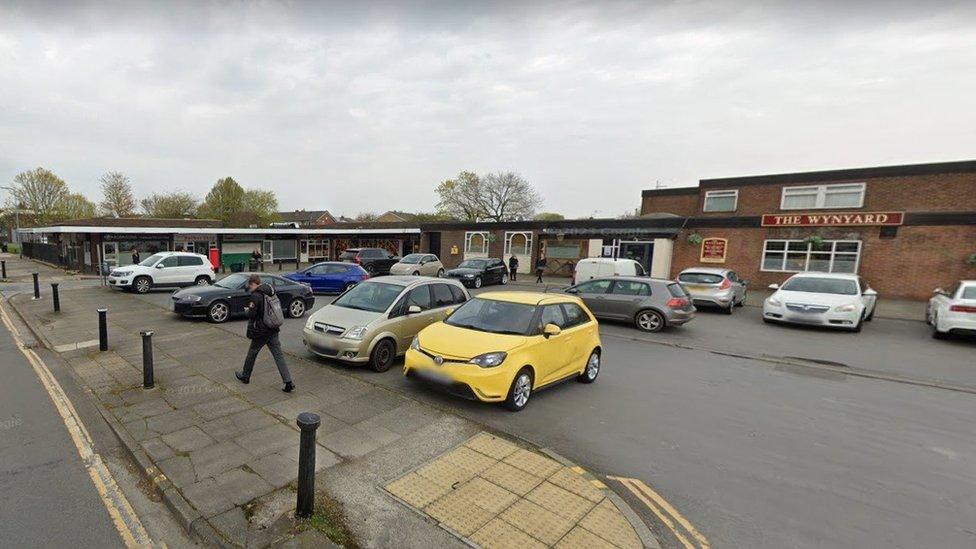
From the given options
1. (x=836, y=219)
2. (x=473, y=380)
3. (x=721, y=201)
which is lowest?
(x=473, y=380)

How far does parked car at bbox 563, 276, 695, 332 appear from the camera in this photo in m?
10.6

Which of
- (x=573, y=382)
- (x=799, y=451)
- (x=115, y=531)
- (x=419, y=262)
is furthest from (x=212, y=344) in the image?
(x=419, y=262)

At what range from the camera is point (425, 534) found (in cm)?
310

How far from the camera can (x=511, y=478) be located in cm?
388

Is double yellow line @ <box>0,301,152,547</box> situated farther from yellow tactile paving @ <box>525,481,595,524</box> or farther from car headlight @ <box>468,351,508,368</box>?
car headlight @ <box>468,351,508,368</box>

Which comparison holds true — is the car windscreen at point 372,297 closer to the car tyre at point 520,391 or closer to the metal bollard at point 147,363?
the metal bollard at point 147,363

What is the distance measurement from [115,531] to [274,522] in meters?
1.22

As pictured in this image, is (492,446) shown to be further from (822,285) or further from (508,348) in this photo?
(822,285)

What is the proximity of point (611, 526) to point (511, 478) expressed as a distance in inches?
38.5

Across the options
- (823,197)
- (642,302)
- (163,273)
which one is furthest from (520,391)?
(823,197)

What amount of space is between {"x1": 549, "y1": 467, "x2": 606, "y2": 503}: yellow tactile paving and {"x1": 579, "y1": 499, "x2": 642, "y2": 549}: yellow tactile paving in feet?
0.49

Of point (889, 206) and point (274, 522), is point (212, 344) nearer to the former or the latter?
point (274, 522)

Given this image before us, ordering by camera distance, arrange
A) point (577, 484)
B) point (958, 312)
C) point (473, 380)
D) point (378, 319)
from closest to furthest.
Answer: point (577, 484) < point (473, 380) < point (378, 319) < point (958, 312)

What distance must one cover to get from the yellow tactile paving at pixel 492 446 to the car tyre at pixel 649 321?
7455 millimetres
